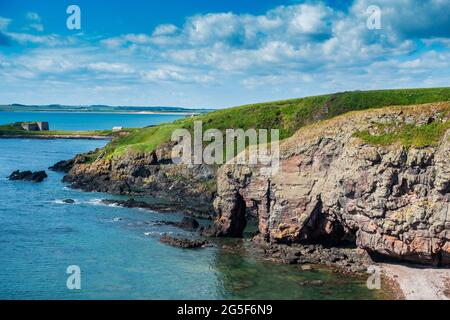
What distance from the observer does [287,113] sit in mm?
108812

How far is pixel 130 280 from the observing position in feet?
149

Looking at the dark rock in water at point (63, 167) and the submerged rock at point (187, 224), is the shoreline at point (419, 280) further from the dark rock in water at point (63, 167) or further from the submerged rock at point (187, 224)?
the dark rock in water at point (63, 167)

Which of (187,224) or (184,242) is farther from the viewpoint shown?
(187,224)

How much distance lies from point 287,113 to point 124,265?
66933 mm

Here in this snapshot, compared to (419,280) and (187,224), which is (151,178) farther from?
(419,280)

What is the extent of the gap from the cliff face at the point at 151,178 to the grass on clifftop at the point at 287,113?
11.3ft

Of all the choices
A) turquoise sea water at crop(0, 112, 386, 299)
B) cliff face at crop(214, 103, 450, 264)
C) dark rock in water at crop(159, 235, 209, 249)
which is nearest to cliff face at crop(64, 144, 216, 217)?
turquoise sea water at crop(0, 112, 386, 299)

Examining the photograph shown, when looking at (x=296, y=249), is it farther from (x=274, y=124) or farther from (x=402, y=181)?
(x=274, y=124)

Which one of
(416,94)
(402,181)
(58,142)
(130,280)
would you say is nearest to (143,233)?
(130,280)

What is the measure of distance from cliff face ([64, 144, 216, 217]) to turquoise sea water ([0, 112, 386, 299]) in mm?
13381

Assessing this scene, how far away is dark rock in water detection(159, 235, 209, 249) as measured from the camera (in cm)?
5650

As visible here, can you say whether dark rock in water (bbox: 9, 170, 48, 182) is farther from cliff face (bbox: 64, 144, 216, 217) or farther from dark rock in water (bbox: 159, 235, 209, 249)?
dark rock in water (bbox: 159, 235, 209, 249)

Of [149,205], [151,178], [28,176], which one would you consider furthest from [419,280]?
[28,176]
